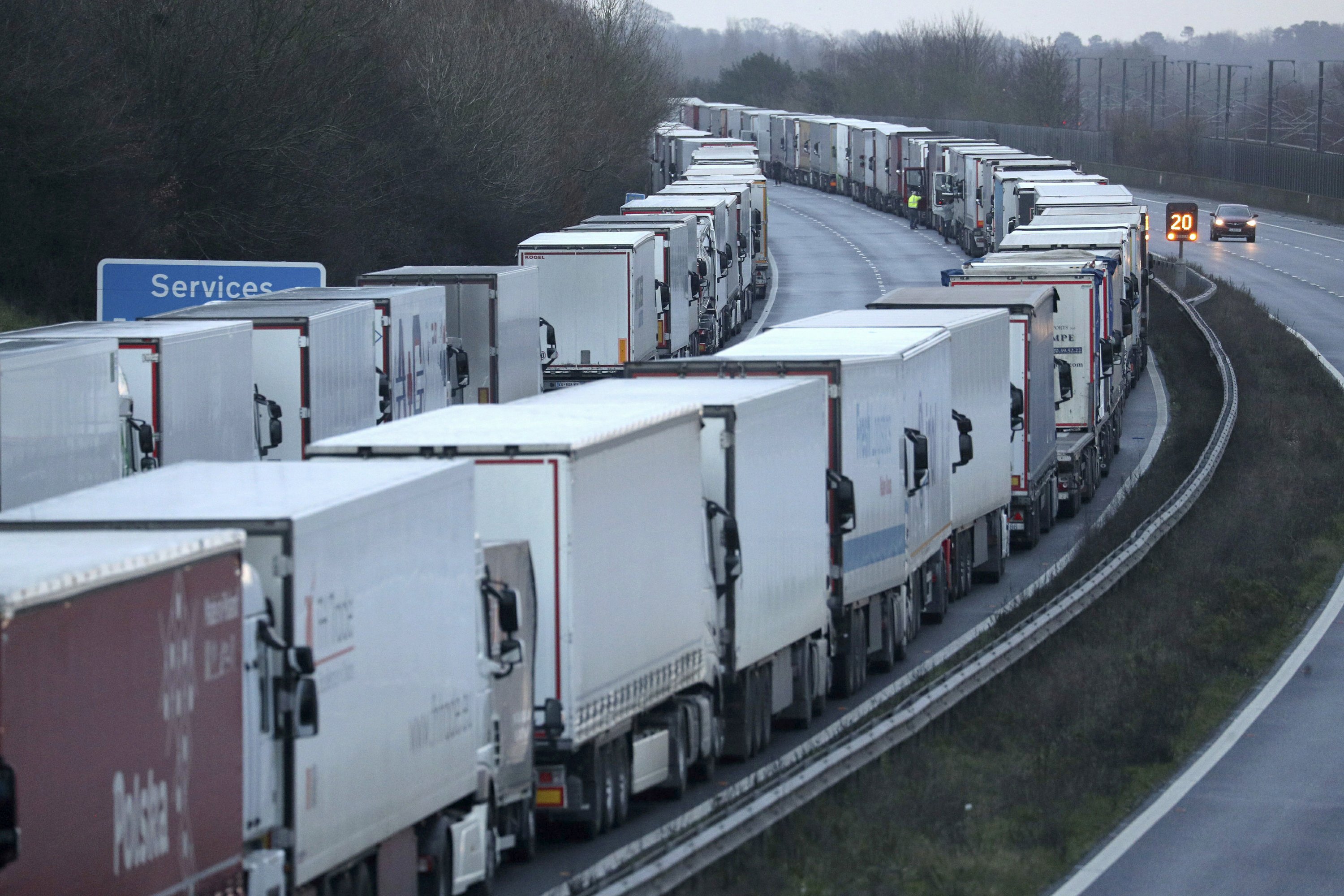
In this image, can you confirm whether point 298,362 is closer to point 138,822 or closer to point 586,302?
point 586,302

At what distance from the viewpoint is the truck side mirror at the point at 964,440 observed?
24.3 m

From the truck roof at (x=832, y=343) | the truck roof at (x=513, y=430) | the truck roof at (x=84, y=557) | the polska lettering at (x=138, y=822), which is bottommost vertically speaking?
the polska lettering at (x=138, y=822)

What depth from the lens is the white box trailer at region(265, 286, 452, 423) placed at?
27.8 m

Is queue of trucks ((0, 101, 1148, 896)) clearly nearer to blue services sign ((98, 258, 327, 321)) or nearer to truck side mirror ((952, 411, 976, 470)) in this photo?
truck side mirror ((952, 411, 976, 470))

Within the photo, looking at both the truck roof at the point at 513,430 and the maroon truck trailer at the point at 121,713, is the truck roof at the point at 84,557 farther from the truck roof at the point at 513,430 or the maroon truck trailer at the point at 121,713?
the truck roof at the point at 513,430

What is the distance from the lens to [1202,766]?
17312 mm

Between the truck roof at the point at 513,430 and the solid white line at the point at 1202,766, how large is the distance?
3.97m

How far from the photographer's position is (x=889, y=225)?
92.0 metres

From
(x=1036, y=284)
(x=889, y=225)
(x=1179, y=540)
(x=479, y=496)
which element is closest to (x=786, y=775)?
(x=479, y=496)

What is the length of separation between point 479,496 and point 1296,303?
53230mm

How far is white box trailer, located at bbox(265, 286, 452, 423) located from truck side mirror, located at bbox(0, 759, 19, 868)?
18.7 m

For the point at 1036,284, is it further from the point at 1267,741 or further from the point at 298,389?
the point at 1267,741

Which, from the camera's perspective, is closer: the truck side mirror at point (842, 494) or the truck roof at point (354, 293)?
the truck side mirror at point (842, 494)

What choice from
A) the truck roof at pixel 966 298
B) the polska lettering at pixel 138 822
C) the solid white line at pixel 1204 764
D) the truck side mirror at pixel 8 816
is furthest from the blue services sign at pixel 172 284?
the truck side mirror at pixel 8 816
